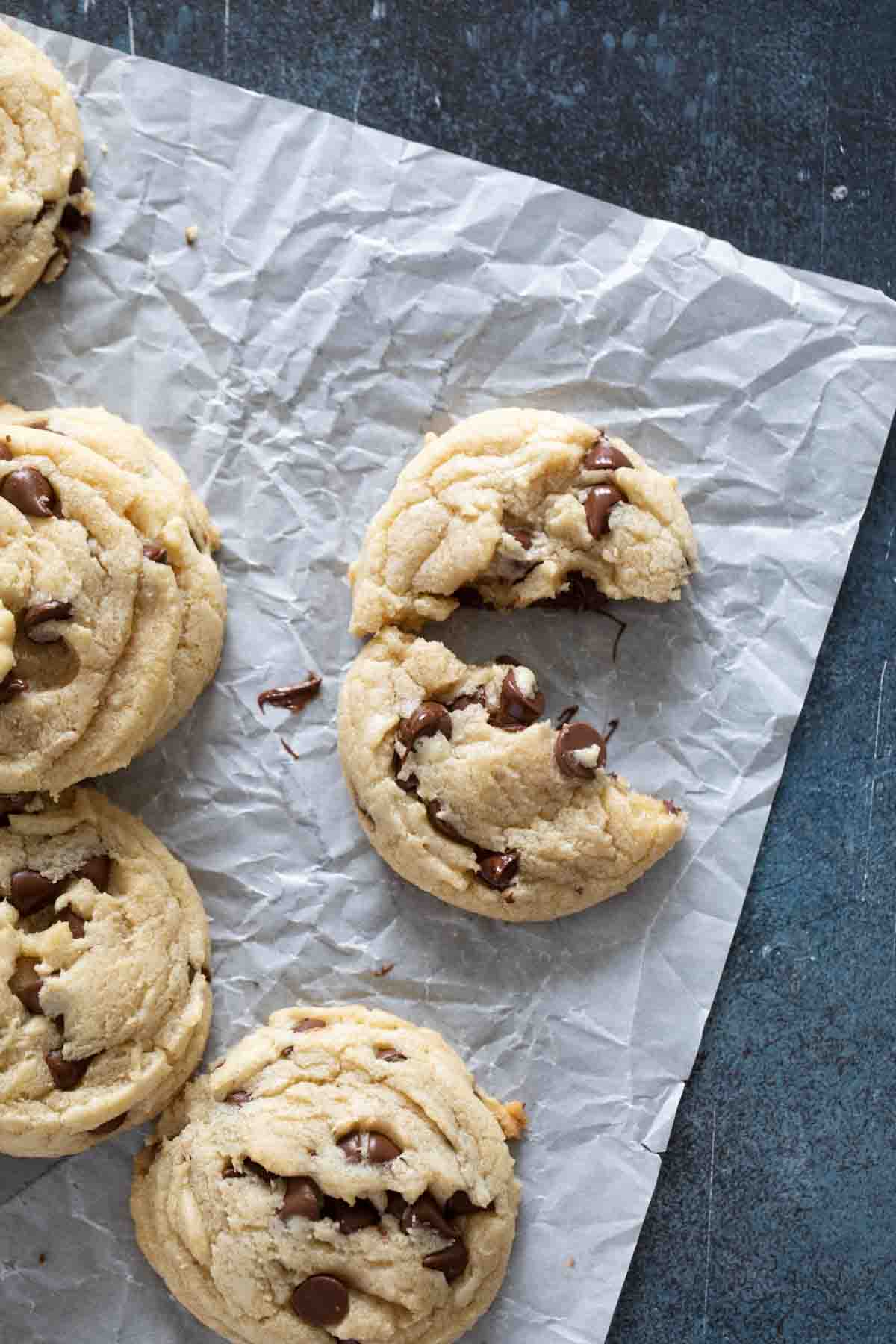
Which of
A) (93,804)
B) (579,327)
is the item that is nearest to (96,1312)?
(93,804)

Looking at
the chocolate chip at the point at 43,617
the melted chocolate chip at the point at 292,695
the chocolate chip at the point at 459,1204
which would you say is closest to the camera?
the chocolate chip at the point at 43,617

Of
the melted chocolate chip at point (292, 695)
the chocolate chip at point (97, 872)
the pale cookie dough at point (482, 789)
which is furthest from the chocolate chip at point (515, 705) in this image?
the chocolate chip at point (97, 872)

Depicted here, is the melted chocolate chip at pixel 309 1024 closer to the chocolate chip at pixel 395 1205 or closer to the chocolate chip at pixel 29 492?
the chocolate chip at pixel 395 1205

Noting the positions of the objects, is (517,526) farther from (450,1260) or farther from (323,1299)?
(323,1299)

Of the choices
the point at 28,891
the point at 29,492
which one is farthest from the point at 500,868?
the point at 29,492

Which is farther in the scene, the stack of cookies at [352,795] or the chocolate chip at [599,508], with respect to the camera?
the chocolate chip at [599,508]

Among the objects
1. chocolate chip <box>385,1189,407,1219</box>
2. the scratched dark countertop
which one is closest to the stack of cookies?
chocolate chip <box>385,1189,407,1219</box>

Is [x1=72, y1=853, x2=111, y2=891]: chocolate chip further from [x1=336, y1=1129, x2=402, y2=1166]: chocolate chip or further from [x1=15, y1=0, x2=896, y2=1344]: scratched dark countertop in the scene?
[x1=15, y1=0, x2=896, y2=1344]: scratched dark countertop
